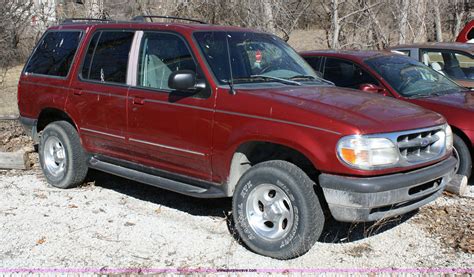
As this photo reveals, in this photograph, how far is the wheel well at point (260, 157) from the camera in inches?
186

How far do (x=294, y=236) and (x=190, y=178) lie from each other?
127 centimetres

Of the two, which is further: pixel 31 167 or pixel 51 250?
pixel 31 167

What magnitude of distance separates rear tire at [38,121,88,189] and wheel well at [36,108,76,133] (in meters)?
0.12

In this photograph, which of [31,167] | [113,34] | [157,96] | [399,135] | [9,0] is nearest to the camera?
[399,135]

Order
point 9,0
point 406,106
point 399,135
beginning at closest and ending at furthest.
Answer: point 399,135
point 406,106
point 9,0

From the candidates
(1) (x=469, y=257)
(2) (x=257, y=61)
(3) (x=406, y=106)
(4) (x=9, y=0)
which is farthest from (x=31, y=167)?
(4) (x=9, y=0)

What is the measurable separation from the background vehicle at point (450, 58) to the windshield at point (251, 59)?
401cm

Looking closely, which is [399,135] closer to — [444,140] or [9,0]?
[444,140]

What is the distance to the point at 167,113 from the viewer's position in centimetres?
518

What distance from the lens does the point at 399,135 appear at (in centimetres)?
432

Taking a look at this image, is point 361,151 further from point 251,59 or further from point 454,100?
point 454,100

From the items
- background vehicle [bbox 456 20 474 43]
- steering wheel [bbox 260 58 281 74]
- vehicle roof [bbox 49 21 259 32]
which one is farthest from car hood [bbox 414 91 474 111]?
background vehicle [bbox 456 20 474 43]

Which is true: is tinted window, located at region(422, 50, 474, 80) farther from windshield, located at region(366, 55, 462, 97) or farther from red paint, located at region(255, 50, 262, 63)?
red paint, located at region(255, 50, 262, 63)

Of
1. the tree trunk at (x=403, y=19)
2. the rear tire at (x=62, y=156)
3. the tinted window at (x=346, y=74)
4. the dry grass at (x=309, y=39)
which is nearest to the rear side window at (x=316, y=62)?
the tinted window at (x=346, y=74)
